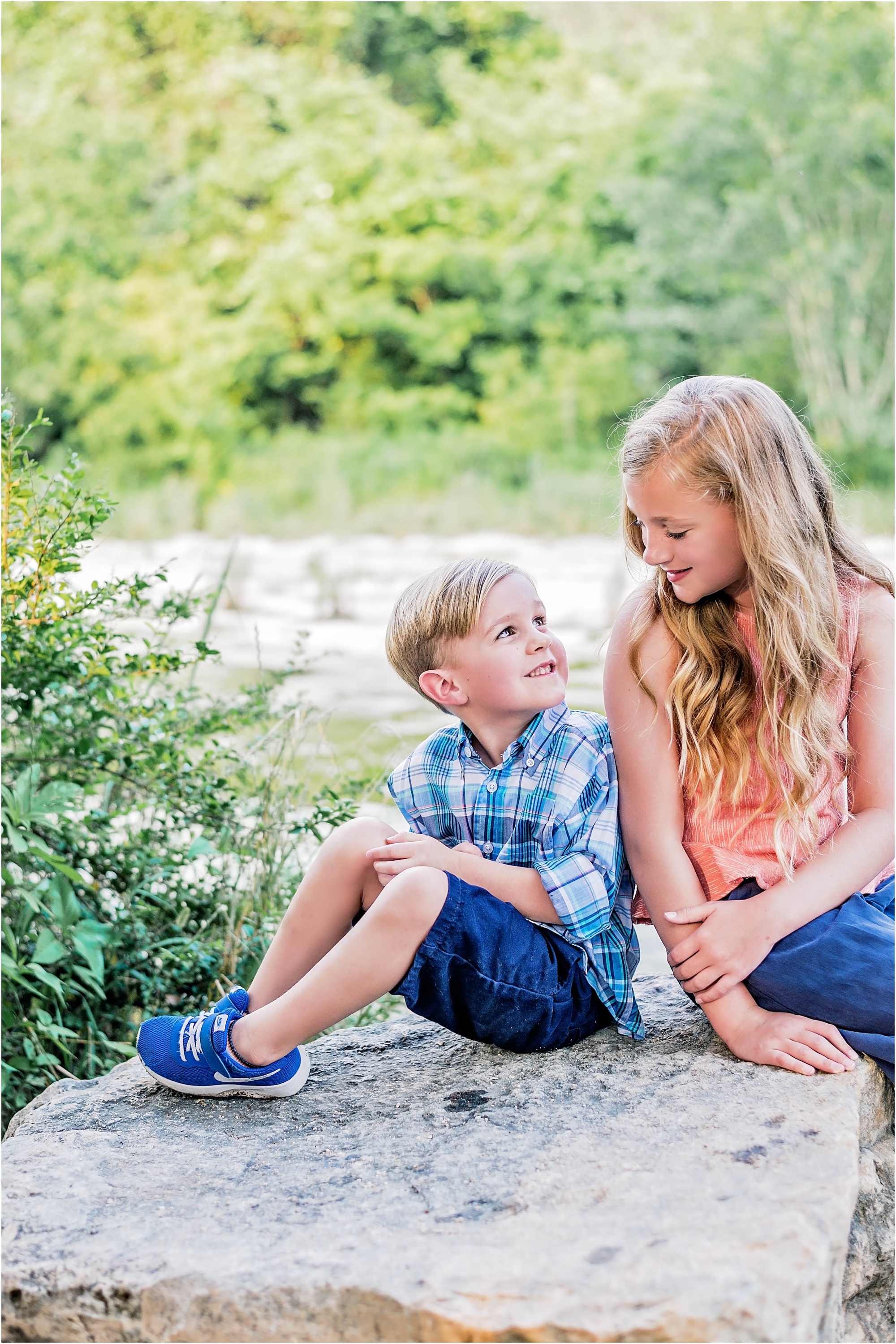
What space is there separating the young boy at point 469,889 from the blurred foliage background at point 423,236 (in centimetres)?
925

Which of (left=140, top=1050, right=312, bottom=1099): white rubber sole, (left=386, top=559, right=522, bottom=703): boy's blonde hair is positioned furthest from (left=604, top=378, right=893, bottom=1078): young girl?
(left=140, top=1050, right=312, bottom=1099): white rubber sole

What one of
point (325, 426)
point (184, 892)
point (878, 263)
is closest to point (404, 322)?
point (325, 426)

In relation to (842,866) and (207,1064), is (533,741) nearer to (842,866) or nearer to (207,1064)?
(842,866)

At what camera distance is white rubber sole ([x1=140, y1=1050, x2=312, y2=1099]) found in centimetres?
180

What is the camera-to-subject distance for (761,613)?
1867 millimetres

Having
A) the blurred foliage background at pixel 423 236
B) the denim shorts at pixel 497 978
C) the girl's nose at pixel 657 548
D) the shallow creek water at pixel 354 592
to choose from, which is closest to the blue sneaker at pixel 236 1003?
the denim shorts at pixel 497 978

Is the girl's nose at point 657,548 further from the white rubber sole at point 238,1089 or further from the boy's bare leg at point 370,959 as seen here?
the white rubber sole at point 238,1089

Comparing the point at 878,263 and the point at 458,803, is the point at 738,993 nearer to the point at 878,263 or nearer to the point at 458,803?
the point at 458,803

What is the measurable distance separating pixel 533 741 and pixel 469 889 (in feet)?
0.95

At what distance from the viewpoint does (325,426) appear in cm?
1395

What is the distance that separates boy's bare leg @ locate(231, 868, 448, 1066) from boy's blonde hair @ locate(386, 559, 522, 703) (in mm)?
352

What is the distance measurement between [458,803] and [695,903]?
0.39 meters

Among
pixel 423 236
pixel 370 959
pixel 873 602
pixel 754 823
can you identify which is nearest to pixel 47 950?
pixel 370 959

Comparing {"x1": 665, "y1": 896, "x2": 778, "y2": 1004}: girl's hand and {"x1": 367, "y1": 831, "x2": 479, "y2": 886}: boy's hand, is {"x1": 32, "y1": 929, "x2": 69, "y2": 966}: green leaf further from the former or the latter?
{"x1": 665, "y1": 896, "x2": 778, "y2": 1004}: girl's hand
